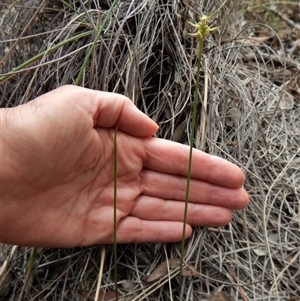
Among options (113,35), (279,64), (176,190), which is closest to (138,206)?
(176,190)

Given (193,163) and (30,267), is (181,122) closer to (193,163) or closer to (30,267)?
(193,163)

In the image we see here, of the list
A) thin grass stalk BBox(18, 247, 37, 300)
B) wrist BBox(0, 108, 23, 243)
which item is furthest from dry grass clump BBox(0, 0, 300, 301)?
wrist BBox(0, 108, 23, 243)

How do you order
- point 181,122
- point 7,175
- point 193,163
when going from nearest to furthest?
1. point 7,175
2. point 193,163
3. point 181,122

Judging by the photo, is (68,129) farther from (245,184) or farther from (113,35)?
(245,184)

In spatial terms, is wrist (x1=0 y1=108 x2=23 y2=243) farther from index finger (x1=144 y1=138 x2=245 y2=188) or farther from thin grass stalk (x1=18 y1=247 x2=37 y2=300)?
index finger (x1=144 y1=138 x2=245 y2=188)

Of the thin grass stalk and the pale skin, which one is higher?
the pale skin

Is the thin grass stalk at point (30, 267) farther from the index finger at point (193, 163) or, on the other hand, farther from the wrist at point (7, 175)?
the index finger at point (193, 163)

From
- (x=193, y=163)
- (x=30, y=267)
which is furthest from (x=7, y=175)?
(x=193, y=163)
